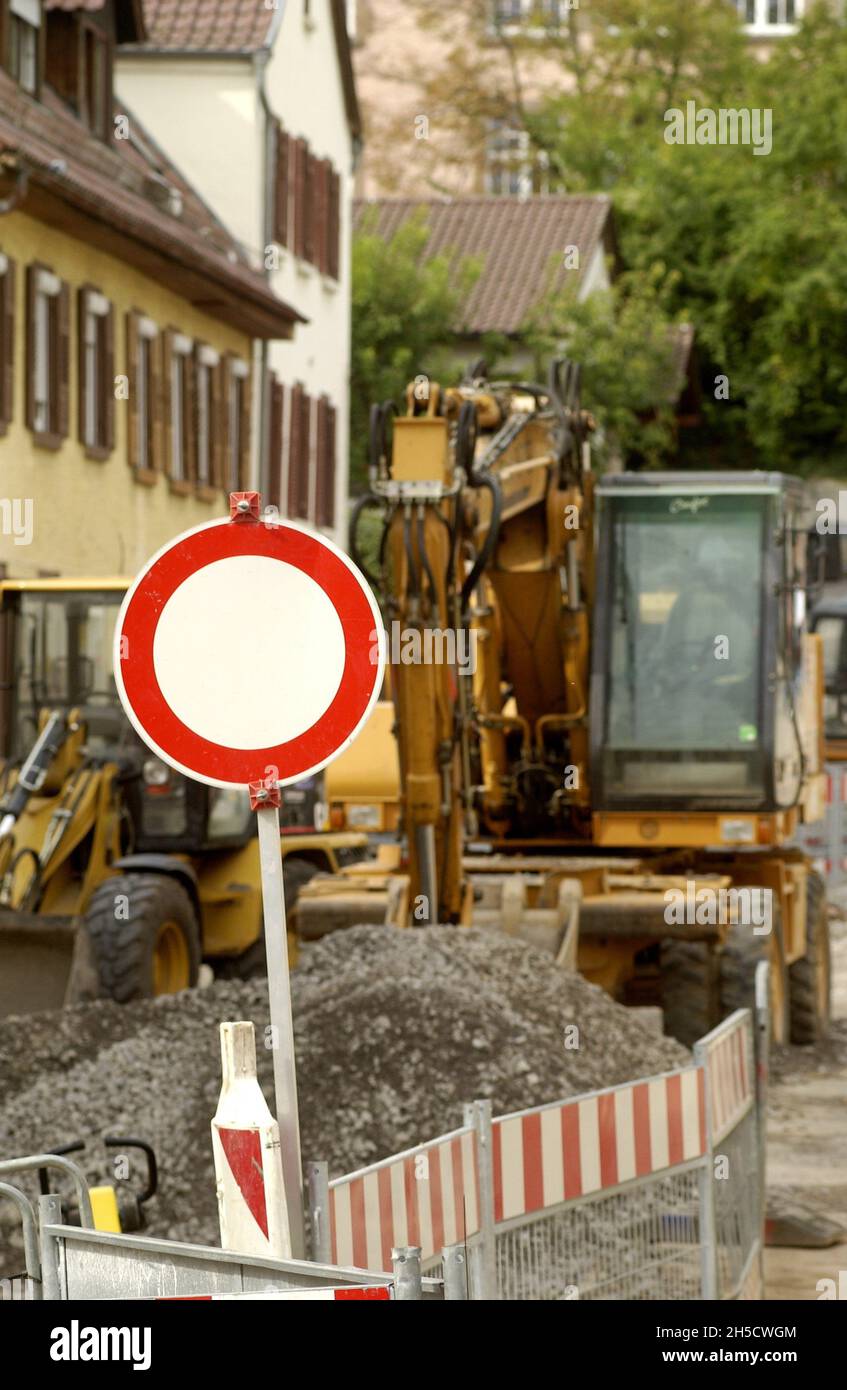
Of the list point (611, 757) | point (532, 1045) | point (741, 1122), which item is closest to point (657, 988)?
point (611, 757)

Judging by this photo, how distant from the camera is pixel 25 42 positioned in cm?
2764

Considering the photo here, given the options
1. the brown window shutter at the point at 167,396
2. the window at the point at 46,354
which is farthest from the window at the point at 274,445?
the window at the point at 46,354

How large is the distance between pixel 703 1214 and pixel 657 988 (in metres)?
7.60

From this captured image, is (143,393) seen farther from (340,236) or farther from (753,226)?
(753,226)

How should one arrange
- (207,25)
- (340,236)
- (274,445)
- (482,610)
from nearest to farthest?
(482,610), (207,25), (274,445), (340,236)

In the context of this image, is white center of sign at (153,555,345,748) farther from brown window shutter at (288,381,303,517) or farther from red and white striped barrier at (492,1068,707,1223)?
brown window shutter at (288,381,303,517)

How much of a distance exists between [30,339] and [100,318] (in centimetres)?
252

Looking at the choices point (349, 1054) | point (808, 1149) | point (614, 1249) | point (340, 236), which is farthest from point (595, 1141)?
point (340, 236)

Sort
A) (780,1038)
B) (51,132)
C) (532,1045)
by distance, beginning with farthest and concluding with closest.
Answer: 1. (51,132)
2. (780,1038)
3. (532,1045)

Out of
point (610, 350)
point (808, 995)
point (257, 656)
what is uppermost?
point (610, 350)

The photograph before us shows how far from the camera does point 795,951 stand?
688 inches

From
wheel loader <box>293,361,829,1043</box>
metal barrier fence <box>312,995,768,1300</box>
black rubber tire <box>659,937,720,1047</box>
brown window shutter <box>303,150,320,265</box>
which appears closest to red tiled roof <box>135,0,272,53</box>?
brown window shutter <box>303,150,320,265</box>

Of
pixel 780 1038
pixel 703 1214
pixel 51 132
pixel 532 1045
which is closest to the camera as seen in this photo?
pixel 703 1214

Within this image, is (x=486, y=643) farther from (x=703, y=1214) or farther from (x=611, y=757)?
(x=703, y=1214)
